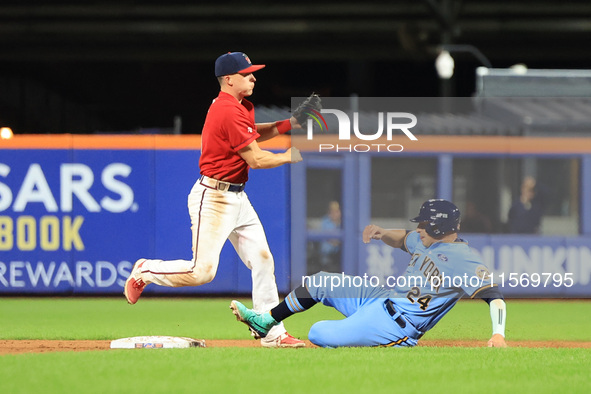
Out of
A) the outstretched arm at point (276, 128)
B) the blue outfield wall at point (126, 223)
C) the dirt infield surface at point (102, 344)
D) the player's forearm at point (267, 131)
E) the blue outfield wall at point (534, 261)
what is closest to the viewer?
the dirt infield surface at point (102, 344)

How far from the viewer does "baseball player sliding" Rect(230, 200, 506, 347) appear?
6770 mm

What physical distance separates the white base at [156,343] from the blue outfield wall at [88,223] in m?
4.46

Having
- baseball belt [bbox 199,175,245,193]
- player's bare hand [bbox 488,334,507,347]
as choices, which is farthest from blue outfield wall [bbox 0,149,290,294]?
player's bare hand [bbox 488,334,507,347]

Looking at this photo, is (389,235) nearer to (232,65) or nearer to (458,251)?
(458,251)

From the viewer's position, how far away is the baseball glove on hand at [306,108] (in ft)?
23.9

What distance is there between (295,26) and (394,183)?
15.3 metres

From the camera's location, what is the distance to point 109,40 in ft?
85.5

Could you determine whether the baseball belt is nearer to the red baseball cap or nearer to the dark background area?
the red baseball cap

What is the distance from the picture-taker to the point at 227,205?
6.85 metres

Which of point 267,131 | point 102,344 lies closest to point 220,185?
point 267,131

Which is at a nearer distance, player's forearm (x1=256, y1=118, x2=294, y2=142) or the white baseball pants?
the white baseball pants

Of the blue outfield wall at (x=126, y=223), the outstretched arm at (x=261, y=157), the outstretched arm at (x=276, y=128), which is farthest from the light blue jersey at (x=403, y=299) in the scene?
the blue outfield wall at (x=126, y=223)

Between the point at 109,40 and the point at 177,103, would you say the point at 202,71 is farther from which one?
the point at 109,40

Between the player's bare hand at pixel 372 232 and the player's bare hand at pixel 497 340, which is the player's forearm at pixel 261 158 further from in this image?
the player's bare hand at pixel 497 340
